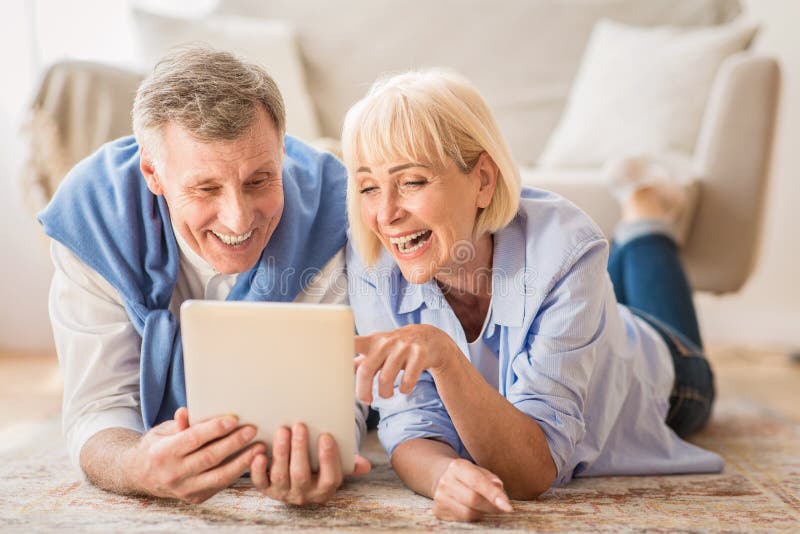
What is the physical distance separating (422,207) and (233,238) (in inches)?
12.6

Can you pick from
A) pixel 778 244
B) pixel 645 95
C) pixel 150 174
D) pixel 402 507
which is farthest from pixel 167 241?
pixel 778 244

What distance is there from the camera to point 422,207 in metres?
1.41

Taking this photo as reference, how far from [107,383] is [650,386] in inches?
41.5

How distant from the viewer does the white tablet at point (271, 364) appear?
1.12 meters

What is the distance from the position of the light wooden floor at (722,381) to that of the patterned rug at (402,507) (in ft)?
2.38

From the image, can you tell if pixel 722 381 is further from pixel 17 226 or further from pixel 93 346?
pixel 17 226

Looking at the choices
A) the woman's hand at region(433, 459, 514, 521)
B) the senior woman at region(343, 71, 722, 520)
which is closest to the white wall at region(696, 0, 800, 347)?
the senior woman at region(343, 71, 722, 520)

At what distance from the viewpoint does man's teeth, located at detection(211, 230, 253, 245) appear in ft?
4.70

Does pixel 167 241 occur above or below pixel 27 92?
below

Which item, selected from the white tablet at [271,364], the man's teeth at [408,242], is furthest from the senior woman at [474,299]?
the white tablet at [271,364]

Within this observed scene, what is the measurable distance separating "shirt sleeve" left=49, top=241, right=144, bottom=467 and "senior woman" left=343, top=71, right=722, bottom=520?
0.42 meters

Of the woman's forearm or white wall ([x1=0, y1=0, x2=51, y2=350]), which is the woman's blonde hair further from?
white wall ([x1=0, y1=0, x2=51, y2=350])

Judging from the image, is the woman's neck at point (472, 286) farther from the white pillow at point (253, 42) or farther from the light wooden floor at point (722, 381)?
the white pillow at point (253, 42)

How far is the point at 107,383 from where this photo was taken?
151cm
